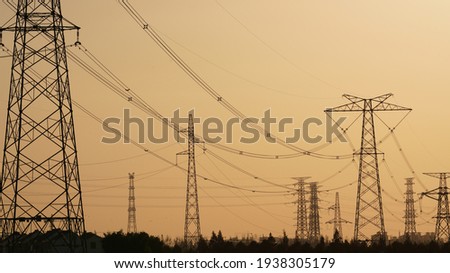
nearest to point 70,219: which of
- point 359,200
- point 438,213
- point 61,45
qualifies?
point 61,45

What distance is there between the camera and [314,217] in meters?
145

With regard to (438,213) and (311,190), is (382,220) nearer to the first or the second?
(438,213)

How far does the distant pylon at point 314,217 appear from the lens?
140m

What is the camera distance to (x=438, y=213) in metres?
107

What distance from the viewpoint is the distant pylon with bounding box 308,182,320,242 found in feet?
459

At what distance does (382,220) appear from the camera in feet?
278

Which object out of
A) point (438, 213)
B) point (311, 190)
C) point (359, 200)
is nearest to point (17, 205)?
point (359, 200)
